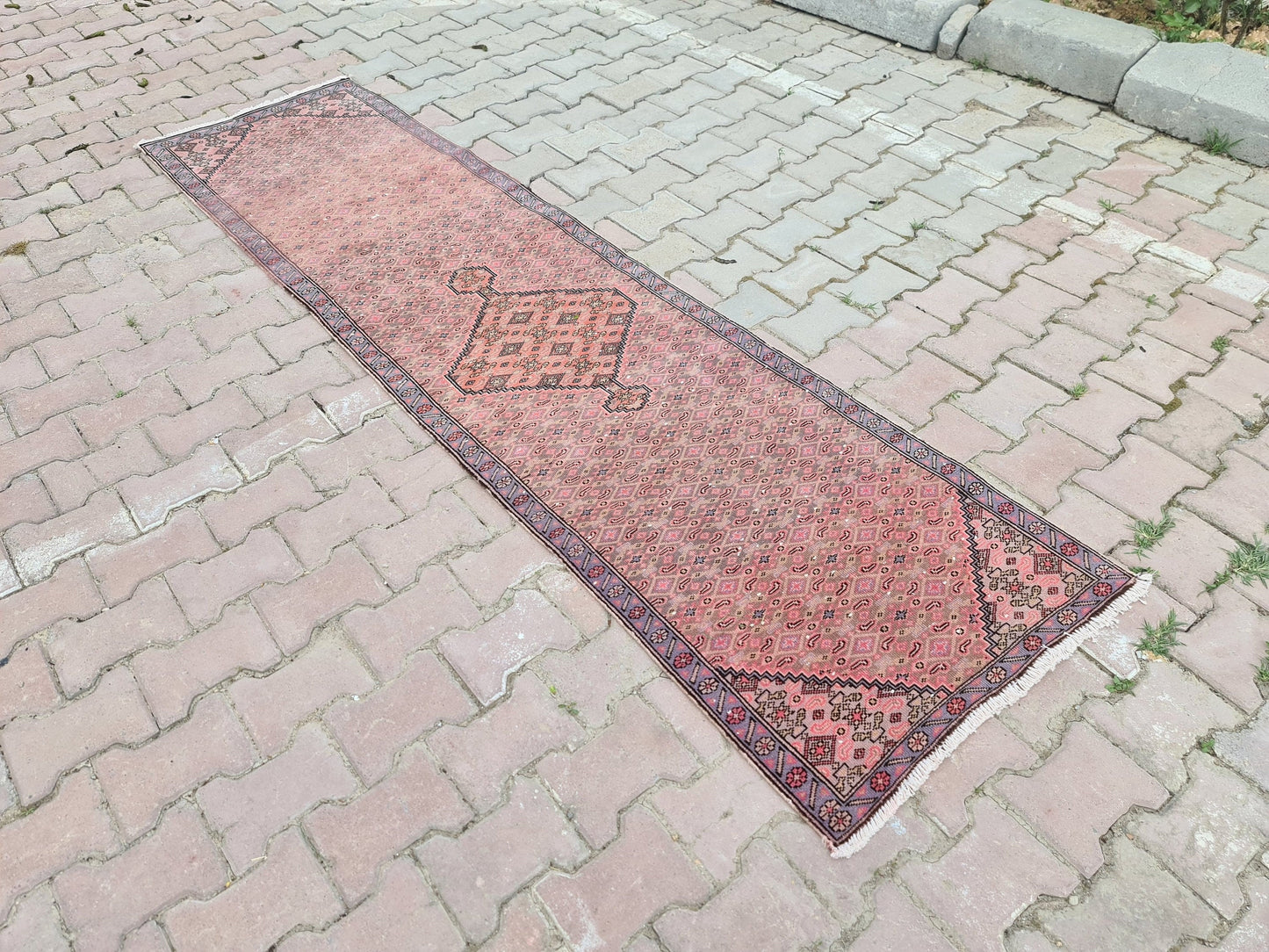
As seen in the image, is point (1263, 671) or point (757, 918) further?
point (1263, 671)

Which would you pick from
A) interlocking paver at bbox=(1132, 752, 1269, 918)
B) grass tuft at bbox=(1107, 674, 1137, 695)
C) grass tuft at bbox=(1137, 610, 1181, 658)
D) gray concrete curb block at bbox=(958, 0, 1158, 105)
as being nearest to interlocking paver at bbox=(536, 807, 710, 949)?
interlocking paver at bbox=(1132, 752, 1269, 918)

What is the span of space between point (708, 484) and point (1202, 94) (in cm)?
380

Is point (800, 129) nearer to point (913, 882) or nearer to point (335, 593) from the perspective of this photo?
point (335, 593)

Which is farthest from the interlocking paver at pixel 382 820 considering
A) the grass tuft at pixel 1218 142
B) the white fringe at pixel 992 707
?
the grass tuft at pixel 1218 142

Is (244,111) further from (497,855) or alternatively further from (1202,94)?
(1202,94)

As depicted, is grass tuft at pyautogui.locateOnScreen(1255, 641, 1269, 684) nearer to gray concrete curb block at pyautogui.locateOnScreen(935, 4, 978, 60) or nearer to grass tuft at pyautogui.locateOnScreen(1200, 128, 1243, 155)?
grass tuft at pyautogui.locateOnScreen(1200, 128, 1243, 155)

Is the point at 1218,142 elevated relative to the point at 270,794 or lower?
elevated

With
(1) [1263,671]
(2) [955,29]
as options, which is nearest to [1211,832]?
(1) [1263,671]

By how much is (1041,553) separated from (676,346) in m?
1.67

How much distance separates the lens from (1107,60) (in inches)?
203

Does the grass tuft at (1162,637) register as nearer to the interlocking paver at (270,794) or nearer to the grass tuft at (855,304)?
the grass tuft at (855,304)

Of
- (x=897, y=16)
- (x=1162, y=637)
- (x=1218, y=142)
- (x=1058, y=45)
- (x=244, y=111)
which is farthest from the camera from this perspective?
(x=897, y=16)

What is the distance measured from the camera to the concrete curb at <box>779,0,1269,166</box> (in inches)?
190

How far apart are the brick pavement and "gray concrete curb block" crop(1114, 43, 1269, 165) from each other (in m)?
0.17
